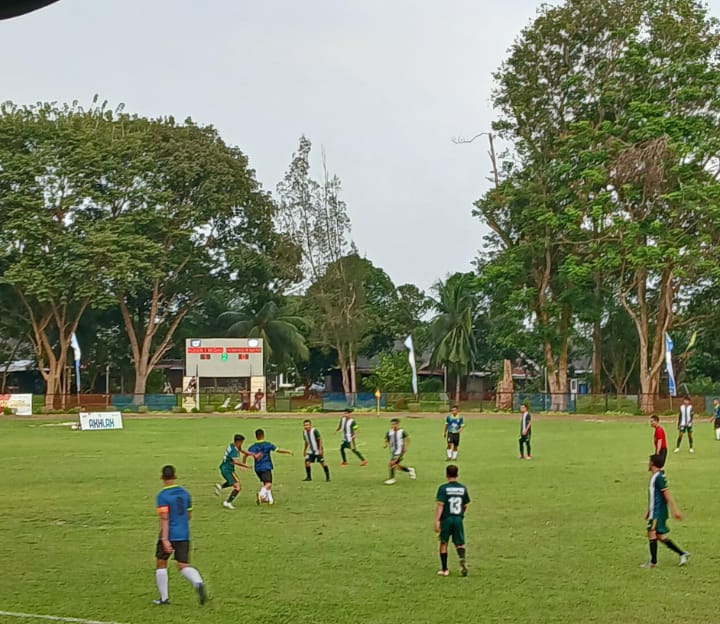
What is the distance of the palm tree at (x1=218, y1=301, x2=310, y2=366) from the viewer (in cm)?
7388

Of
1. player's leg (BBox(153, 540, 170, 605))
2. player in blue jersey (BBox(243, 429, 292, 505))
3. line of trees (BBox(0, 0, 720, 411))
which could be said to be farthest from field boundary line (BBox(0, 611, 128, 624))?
line of trees (BBox(0, 0, 720, 411))

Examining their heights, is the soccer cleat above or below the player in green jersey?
below

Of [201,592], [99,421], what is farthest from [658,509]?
[99,421]

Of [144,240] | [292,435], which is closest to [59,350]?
[144,240]

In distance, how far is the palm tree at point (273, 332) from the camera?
73.9m

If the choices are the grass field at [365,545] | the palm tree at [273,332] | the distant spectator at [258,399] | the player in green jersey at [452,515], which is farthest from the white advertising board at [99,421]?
the player in green jersey at [452,515]

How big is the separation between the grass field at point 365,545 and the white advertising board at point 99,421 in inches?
663

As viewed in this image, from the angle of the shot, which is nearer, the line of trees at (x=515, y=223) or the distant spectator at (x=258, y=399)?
the line of trees at (x=515, y=223)

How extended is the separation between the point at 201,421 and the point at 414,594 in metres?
40.5

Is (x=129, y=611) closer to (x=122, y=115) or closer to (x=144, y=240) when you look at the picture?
(x=144, y=240)

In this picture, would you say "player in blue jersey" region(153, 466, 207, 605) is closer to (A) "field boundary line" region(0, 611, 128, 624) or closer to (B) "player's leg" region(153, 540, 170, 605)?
(B) "player's leg" region(153, 540, 170, 605)

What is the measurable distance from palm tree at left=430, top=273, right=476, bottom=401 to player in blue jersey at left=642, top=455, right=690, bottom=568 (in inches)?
2354

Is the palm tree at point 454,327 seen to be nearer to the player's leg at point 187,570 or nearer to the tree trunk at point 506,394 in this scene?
the tree trunk at point 506,394

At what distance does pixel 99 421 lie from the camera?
4438 cm
